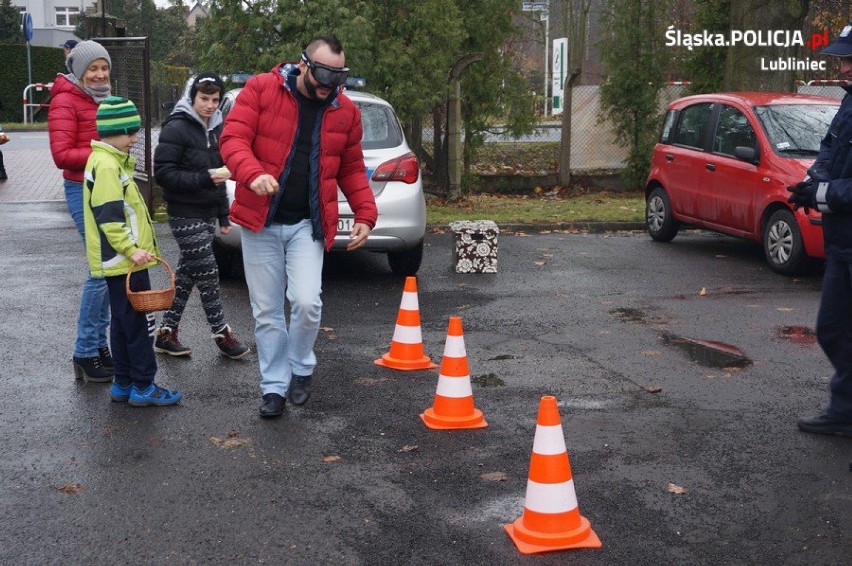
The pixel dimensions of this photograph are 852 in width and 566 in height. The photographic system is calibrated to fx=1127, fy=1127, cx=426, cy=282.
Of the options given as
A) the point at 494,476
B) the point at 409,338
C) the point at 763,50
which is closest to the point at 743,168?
the point at 763,50

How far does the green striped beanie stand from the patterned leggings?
1229 mm

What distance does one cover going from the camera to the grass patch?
49.4 feet

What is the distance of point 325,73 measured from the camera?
18.9 ft

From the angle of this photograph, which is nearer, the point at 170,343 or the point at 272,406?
the point at 272,406

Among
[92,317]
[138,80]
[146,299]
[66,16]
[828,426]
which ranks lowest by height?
[828,426]

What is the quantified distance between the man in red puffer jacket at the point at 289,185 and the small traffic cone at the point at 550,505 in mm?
1984

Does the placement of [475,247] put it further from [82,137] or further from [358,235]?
[358,235]

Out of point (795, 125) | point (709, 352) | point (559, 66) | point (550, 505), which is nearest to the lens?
point (550, 505)

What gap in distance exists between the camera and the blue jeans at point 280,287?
19.9ft

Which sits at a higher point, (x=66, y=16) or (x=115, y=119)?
(x=66, y=16)

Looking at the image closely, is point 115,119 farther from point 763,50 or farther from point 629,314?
point 763,50

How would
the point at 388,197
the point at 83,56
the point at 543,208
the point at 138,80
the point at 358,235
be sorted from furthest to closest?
the point at 543,208
the point at 138,80
the point at 388,197
the point at 83,56
the point at 358,235

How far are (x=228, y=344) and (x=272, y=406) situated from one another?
150 centimetres

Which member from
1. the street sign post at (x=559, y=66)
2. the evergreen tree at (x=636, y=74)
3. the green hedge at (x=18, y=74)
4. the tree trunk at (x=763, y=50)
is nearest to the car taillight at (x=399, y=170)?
the tree trunk at (x=763, y=50)
